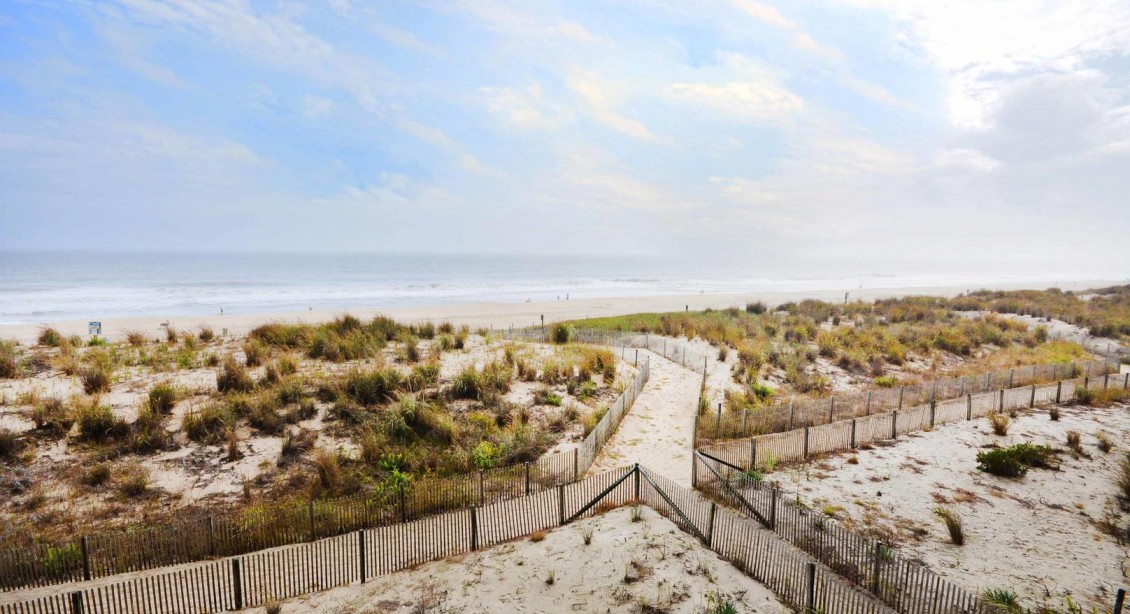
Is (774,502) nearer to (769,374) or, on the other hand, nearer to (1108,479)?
(1108,479)

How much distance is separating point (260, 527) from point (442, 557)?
12.9 ft

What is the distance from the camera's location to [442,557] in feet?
34.6

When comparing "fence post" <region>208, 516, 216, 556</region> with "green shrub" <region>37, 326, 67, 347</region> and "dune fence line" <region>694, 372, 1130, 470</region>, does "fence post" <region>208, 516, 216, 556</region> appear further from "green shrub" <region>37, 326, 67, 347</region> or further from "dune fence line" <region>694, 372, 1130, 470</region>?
"green shrub" <region>37, 326, 67, 347</region>

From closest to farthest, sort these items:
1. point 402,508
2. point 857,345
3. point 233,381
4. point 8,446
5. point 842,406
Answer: point 402,508 < point 8,446 < point 233,381 < point 842,406 < point 857,345

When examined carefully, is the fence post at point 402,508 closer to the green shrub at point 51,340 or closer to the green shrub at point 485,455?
the green shrub at point 485,455

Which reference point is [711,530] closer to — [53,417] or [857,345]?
[53,417]

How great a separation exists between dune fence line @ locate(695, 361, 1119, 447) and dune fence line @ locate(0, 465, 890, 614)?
5890mm

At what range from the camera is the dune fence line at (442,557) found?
8.08 metres

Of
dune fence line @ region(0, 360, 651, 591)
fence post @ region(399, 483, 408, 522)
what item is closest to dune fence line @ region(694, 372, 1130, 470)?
dune fence line @ region(0, 360, 651, 591)

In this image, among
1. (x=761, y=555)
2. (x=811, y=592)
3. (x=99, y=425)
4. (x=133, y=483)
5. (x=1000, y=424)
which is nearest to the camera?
(x=811, y=592)

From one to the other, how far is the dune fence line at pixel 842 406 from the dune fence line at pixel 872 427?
1.86 feet

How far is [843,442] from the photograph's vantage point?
16641 mm

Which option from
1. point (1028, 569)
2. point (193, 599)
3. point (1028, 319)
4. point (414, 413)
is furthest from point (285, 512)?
point (1028, 319)

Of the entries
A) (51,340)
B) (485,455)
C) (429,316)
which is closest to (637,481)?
(485,455)
